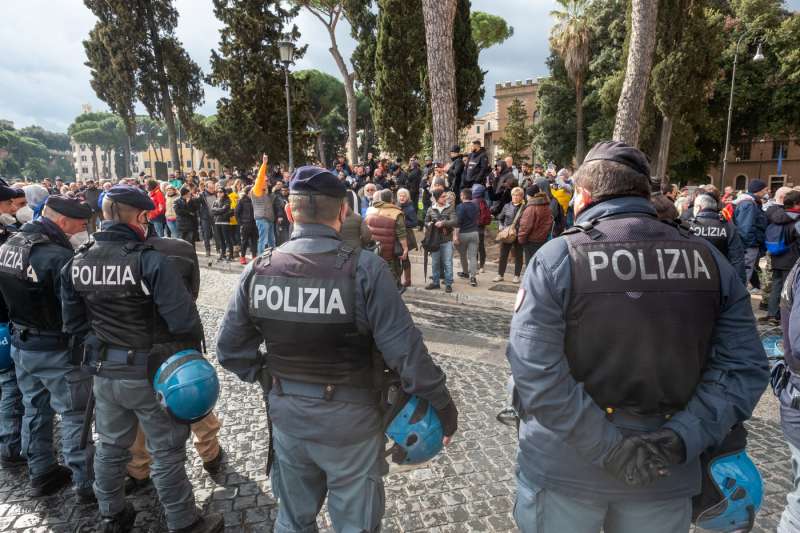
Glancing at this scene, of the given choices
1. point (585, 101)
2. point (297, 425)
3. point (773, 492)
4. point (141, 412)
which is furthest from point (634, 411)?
point (585, 101)

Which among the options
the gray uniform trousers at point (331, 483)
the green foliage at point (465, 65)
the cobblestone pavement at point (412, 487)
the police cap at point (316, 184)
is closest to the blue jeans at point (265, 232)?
the cobblestone pavement at point (412, 487)

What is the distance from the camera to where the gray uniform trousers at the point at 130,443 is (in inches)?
103

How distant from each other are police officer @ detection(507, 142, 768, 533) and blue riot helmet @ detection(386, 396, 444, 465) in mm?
476

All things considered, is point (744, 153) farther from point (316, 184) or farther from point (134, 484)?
point (134, 484)

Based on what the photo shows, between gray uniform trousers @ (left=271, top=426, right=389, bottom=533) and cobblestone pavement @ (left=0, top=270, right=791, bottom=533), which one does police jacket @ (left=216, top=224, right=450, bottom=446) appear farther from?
cobblestone pavement @ (left=0, top=270, right=791, bottom=533)

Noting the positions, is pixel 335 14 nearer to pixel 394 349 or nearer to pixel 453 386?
pixel 453 386

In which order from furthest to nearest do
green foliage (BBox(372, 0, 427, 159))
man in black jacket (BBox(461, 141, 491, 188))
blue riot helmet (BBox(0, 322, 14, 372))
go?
green foliage (BBox(372, 0, 427, 159))
man in black jacket (BBox(461, 141, 491, 188))
blue riot helmet (BBox(0, 322, 14, 372))

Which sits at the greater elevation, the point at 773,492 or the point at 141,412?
the point at 141,412

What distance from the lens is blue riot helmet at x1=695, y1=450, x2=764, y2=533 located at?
163 centimetres

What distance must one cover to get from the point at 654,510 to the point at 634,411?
0.34 m

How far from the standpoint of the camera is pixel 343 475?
6.50 ft

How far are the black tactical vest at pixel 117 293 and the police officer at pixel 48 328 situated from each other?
1.92 feet

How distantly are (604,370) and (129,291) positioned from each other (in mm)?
2302

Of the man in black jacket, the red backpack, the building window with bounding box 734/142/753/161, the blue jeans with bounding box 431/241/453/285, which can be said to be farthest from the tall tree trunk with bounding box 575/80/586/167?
the blue jeans with bounding box 431/241/453/285
